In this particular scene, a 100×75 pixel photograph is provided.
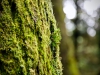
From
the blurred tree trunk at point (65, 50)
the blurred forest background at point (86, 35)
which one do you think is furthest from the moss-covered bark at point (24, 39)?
the blurred forest background at point (86, 35)

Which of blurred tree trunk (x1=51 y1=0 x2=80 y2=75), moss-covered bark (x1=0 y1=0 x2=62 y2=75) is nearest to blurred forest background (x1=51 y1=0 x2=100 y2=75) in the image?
blurred tree trunk (x1=51 y1=0 x2=80 y2=75)

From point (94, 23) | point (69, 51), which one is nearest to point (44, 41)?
point (69, 51)

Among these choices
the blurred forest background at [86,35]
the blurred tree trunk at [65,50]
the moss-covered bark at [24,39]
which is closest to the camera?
the moss-covered bark at [24,39]

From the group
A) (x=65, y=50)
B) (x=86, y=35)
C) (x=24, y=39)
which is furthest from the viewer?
(x=86, y=35)

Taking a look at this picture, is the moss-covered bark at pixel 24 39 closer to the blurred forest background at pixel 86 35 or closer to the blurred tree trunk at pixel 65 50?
the blurred tree trunk at pixel 65 50

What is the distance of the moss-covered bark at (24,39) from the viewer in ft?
3.91

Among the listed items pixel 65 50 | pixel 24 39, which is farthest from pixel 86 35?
pixel 24 39

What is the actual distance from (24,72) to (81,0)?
11.4 m

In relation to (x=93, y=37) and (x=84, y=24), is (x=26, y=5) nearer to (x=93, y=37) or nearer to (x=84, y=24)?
(x=84, y=24)

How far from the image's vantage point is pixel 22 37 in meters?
1.24

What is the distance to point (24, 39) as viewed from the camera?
1.25 m

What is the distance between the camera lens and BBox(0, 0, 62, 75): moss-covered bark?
1.19m

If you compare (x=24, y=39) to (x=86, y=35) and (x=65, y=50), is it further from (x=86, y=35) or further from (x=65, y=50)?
(x=86, y=35)

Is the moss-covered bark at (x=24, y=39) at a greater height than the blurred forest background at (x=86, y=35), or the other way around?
the blurred forest background at (x=86, y=35)
